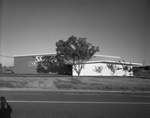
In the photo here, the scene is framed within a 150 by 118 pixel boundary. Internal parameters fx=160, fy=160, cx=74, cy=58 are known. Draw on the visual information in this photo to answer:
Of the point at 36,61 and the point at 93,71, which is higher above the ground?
the point at 36,61

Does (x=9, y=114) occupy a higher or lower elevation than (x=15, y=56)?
lower

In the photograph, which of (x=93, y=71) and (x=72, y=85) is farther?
(x=93, y=71)

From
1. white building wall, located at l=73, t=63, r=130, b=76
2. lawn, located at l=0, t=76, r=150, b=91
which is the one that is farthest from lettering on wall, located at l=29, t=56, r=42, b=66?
lawn, located at l=0, t=76, r=150, b=91

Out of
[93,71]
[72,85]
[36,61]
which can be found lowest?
[72,85]

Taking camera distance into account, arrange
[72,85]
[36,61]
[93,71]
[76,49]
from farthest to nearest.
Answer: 1. [36,61]
2. [93,71]
3. [76,49]
4. [72,85]

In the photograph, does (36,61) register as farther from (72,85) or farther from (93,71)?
(72,85)

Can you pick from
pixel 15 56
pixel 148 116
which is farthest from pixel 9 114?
pixel 15 56

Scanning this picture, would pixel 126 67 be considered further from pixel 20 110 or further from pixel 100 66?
pixel 20 110

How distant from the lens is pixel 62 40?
33094 millimetres

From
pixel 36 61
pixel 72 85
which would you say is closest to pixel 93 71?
pixel 36 61

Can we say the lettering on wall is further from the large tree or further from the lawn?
the lawn

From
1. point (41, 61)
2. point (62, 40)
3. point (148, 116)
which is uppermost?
point (62, 40)

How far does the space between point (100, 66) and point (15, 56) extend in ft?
77.8

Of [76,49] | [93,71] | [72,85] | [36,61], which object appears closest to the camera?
[72,85]
